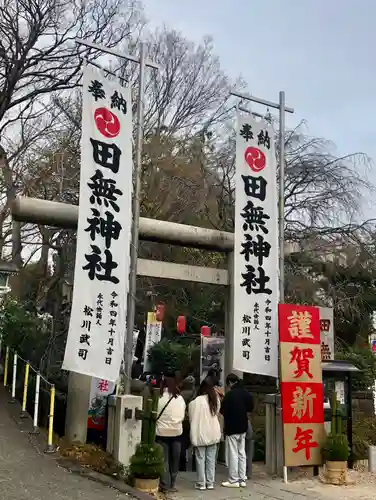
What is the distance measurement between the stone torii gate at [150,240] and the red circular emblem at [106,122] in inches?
58.9

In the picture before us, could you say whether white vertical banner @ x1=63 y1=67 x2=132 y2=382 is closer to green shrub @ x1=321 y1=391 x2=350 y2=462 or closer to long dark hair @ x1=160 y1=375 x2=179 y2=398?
long dark hair @ x1=160 y1=375 x2=179 y2=398

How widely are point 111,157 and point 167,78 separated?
13850 millimetres

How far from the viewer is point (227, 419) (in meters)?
8.91

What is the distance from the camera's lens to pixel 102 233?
848cm

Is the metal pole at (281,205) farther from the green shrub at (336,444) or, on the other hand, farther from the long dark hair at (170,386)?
the long dark hair at (170,386)

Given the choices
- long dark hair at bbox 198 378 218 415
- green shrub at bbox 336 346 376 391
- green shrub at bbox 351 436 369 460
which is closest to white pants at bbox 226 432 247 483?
long dark hair at bbox 198 378 218 415

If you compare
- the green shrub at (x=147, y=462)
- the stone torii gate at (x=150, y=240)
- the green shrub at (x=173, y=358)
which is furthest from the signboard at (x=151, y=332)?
the green shrub at (x=147, y=462)

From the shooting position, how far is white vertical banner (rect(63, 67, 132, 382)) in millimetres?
8125

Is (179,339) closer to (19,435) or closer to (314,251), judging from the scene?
(314,251)

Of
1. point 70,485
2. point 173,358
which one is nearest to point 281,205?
point 173,358

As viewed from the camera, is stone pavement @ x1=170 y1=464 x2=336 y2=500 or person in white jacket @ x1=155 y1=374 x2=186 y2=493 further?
person in white jacket @ x1=155 y1=374 x2=186 y2=493

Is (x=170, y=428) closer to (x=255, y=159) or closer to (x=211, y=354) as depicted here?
(x=211, y=354)

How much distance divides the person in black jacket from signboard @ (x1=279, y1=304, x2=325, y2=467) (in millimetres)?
751

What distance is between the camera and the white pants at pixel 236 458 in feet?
28.7
